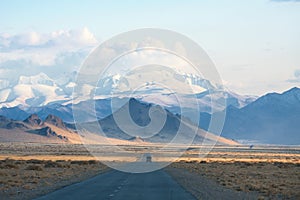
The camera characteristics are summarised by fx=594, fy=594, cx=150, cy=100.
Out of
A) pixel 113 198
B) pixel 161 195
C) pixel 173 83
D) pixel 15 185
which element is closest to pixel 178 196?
pixel 161 195

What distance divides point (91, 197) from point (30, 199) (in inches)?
121

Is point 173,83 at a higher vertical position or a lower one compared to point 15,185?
higher

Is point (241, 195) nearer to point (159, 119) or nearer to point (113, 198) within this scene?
point (113, 198)

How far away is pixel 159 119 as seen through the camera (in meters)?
173

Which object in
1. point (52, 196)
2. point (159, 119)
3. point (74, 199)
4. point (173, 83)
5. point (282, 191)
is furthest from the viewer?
point (159, 119)

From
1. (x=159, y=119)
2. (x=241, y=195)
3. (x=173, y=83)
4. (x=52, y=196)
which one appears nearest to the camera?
(x=52, y=196)

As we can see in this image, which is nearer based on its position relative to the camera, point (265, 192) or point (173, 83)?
point (265, 192)

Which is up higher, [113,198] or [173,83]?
[173,83]

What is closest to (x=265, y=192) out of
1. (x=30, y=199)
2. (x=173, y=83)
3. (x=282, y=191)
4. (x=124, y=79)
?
(x=282, y=191)

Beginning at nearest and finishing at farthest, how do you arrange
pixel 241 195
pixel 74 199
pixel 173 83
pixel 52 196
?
1. pixel 74 199
2. pixel 52 196
3. pixel 241 195
4. pixel 173 83

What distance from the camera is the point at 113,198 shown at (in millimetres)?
29672

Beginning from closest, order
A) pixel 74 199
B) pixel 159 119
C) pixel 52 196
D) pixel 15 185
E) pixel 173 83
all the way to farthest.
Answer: pixel 74 199
pixel 52 196
pixel 15 185
pixel 173 83
pixel 159 119

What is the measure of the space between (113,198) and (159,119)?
14315 cm

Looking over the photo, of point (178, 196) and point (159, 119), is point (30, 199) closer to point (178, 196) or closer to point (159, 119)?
point (178, 196)
